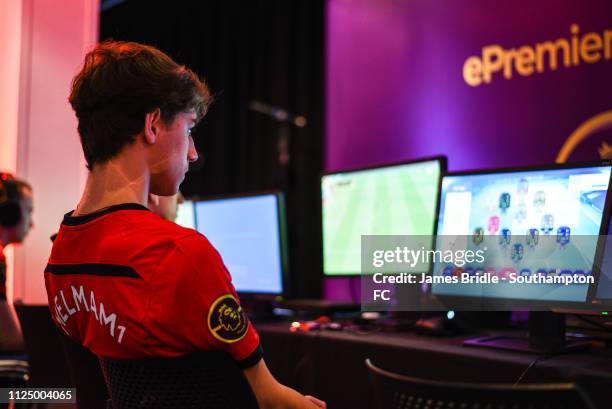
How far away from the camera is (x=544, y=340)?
4.83 ft

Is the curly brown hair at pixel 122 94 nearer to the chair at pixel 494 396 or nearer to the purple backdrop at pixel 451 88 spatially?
the chair at pixel 494 396

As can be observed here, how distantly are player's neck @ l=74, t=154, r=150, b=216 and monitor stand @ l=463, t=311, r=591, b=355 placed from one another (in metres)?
0.91

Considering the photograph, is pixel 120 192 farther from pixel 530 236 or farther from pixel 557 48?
pixel 557 48

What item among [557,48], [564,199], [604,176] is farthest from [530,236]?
[557,48]

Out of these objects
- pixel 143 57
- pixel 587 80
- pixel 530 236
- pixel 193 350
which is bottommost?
pixel 193 350

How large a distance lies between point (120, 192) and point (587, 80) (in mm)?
1946

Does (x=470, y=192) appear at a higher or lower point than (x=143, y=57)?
lower

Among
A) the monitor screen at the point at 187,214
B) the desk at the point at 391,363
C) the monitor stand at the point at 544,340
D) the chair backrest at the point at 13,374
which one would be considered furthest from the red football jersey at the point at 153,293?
the monitor screen at the point at 187,214

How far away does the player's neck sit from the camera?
110 cm

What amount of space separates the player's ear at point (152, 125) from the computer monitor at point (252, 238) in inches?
50.7

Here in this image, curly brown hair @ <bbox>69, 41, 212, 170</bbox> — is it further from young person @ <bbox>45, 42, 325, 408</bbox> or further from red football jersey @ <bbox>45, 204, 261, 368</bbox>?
red football jersey @ <bbox>45, 204, 261, 368</bbox>

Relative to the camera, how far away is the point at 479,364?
4.63 ft

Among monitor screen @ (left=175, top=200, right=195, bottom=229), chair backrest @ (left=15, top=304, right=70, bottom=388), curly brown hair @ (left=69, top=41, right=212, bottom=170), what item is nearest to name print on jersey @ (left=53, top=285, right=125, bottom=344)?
curly brown hair @ (left=69, top=41, right=212, bottom=170)

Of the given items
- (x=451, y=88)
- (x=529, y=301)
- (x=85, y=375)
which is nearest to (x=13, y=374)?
(x=85, y=375)
